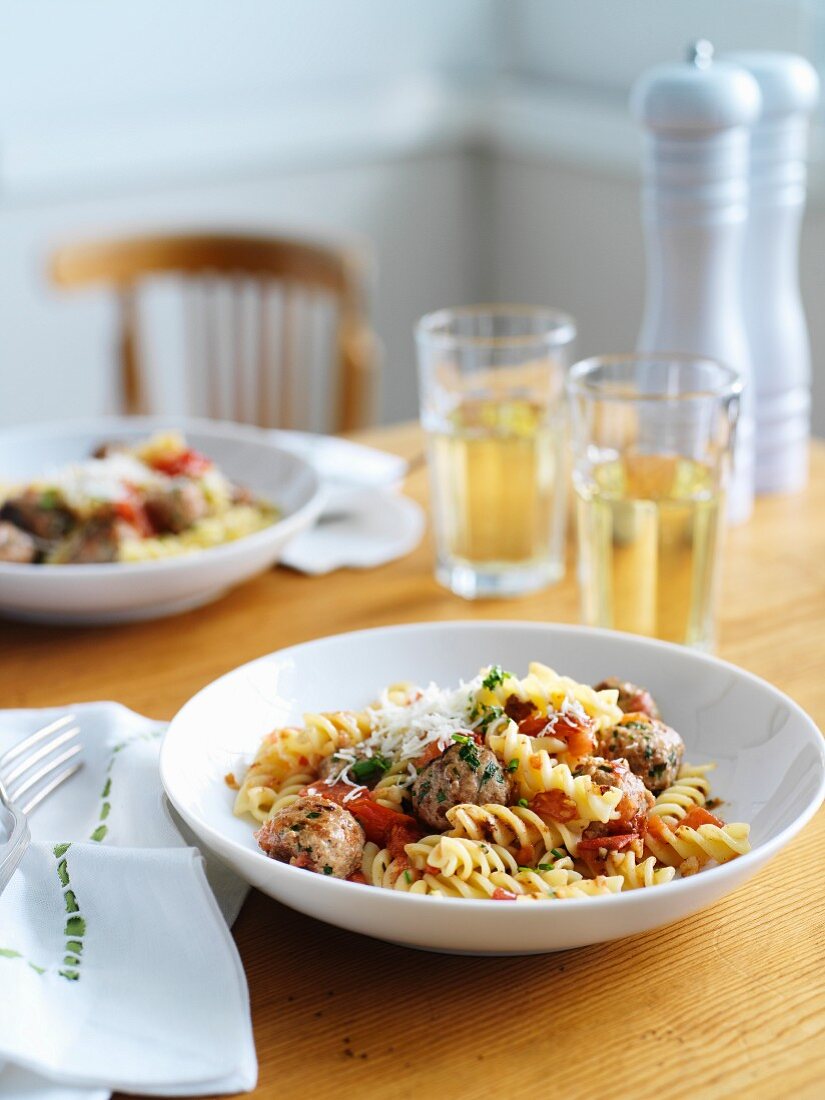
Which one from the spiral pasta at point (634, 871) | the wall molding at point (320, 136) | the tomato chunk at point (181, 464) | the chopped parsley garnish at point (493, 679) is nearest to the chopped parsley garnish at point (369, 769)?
the chopped parsley garnish at point (493, 679)

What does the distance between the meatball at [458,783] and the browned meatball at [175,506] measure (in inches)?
33.3

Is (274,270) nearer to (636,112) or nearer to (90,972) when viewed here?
(636,112)

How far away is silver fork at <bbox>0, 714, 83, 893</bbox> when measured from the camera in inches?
47.4

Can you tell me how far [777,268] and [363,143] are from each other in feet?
9.24

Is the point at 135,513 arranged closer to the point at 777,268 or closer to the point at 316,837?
the point at 316,837

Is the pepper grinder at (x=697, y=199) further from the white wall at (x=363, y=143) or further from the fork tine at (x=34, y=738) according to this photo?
the white wall at (x=363, y=143)

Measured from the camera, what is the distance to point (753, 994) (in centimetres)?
97

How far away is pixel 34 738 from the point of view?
1.28m

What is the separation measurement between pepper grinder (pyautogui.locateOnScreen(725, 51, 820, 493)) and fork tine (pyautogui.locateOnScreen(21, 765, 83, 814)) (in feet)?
3.94

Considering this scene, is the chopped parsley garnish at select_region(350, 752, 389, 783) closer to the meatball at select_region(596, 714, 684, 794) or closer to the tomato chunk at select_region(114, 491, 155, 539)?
the meatball at select_region(596, 714, 684, 794)

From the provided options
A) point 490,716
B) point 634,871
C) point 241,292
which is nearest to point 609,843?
point 634,871

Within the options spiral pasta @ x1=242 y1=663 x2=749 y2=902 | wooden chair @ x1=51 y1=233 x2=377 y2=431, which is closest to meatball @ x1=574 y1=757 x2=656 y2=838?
spiral pasta @ x1=242 y1=663 x2=749 y2=902

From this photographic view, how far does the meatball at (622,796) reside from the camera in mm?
1046

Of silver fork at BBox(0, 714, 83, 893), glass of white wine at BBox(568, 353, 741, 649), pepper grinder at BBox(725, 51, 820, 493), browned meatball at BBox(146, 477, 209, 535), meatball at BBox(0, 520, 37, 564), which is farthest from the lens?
pepper grinder at BBox(725, 51, 820, 493)
